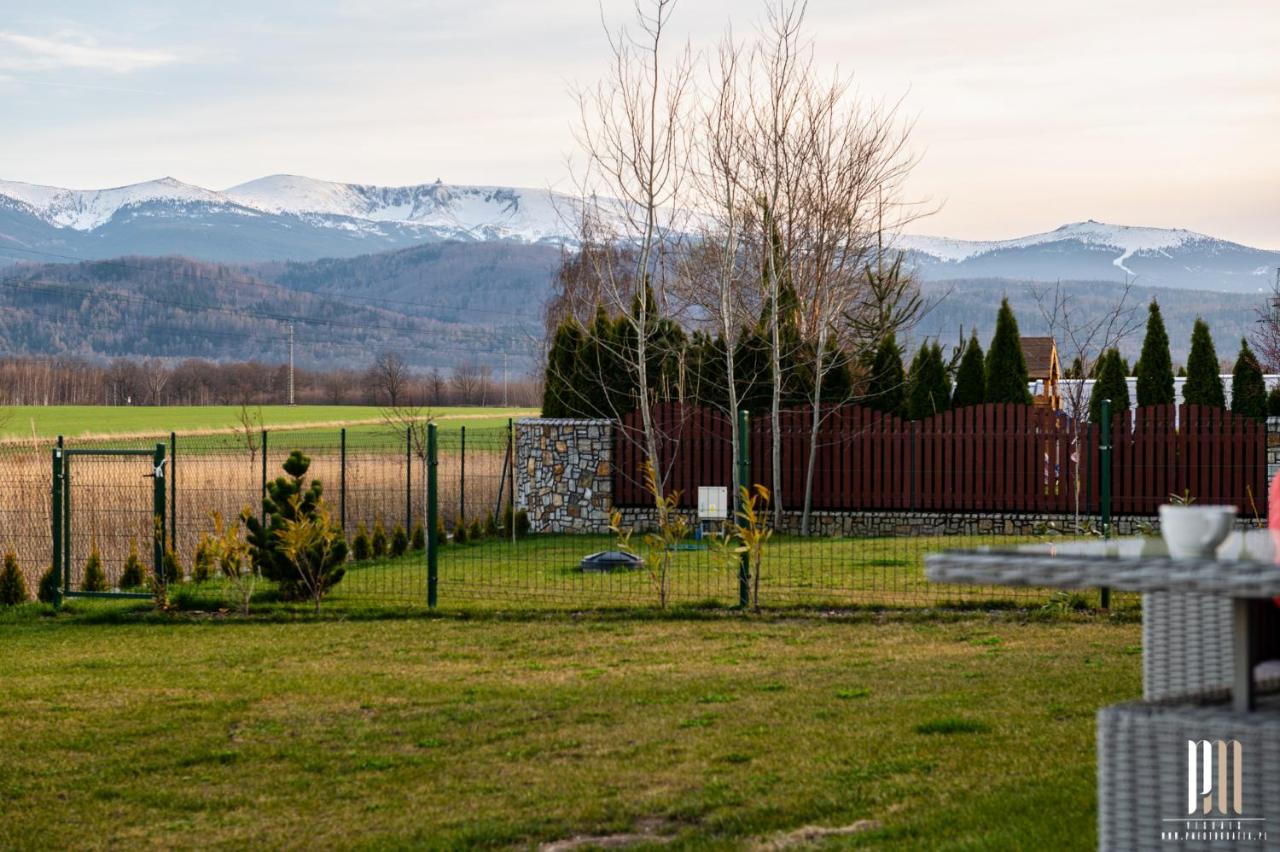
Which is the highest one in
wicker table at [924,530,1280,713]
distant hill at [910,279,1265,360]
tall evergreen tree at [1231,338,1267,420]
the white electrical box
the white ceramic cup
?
distant hill at [910,279,1265,360]

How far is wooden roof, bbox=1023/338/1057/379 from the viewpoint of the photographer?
4040 centimetres

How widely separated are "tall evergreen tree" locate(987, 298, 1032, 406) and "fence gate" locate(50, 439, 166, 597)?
12.4m

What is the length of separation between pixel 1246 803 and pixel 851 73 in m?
18.7

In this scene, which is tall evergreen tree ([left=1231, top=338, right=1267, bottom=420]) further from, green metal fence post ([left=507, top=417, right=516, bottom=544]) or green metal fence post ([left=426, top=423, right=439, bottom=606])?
green metal fence post ([left=426, top=423, right=439, bottom=606])

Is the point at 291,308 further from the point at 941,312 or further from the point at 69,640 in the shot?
the point at 69,640

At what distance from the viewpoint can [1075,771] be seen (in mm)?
5359

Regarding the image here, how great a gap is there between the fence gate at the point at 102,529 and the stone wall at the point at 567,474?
5.50 m

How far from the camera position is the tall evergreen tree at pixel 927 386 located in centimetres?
2131

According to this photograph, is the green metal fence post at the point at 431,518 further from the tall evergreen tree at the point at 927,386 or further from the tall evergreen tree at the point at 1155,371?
the tall evergreen tree at the point at 1155,371

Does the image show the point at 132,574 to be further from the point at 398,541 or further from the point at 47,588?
the point at 398,541

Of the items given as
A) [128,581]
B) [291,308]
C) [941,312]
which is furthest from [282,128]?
[291,308]

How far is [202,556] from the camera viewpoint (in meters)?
14.5

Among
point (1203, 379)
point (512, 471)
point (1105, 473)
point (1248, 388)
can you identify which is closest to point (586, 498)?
point (512, 471)
